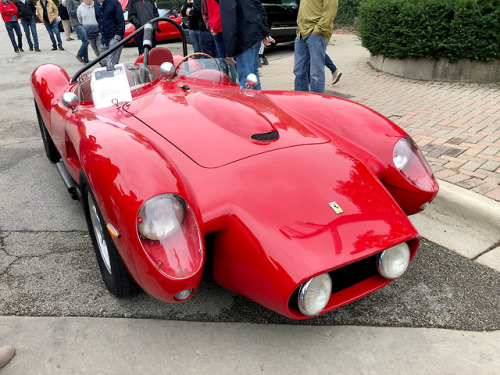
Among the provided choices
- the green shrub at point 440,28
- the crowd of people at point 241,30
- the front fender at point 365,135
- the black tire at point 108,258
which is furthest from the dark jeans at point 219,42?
the black tire at point 108,258

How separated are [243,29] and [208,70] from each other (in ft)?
5.66

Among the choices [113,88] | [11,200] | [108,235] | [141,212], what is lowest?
[11,200]

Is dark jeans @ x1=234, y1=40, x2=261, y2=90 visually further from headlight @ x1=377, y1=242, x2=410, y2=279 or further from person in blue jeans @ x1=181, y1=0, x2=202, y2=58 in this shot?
headlight @ x1=377, y1=242, x2=410, y2=279

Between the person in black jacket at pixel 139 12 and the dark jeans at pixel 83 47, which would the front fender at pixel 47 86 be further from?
the dark jeans at pixel 83 47

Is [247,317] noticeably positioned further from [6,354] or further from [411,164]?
[411,164]

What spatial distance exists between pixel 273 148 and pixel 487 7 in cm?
487

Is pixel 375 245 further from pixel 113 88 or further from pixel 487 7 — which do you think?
pixel 487 7

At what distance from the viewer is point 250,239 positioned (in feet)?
5.74

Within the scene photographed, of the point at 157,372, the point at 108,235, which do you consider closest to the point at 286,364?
the point at 157,372

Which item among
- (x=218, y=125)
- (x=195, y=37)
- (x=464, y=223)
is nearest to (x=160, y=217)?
(x=218, y=125)

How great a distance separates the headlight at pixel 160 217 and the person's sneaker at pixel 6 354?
2.62ft

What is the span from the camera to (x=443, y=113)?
4.73 meters

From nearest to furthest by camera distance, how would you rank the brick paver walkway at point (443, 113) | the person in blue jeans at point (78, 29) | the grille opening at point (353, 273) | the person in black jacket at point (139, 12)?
the grille opening at point (353, 273), the brick paver walkway at point (443, 113), the person in black jacket at point (139, 12), the person in blue jeans at point (78, 29)

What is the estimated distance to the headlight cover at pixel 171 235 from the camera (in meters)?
1.66
